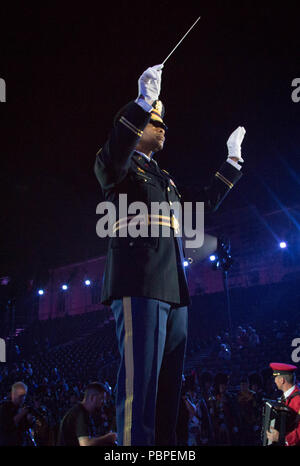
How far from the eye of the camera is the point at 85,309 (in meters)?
31.5

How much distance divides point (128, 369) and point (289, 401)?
11.3ft

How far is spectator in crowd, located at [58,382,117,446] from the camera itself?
4.02 m

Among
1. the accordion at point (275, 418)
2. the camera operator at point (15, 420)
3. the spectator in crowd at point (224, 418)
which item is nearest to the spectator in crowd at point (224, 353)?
the spectator in crowd at point (224, 418)

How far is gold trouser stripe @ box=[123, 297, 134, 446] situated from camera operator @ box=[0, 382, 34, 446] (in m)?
4.01

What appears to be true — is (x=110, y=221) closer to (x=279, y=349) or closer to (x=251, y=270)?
(x=279, y=349)

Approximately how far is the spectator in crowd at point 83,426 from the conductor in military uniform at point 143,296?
2.44 m

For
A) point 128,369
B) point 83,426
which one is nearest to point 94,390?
point 83,426

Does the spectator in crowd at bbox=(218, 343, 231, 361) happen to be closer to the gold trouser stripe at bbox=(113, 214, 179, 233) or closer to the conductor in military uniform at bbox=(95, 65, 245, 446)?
the conductor in military uniform at bbox=(95, 65, 245, 446)

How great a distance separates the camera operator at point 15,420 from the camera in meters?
4.97

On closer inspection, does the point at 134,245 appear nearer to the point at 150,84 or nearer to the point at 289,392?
the point at 150,84

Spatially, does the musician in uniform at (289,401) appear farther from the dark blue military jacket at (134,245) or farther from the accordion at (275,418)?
the dark blue military jacket at (134,245)

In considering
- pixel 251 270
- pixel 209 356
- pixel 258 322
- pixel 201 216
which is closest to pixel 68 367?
pixel 209 356

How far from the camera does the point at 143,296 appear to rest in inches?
73.8

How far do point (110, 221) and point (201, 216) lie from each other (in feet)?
2.43
